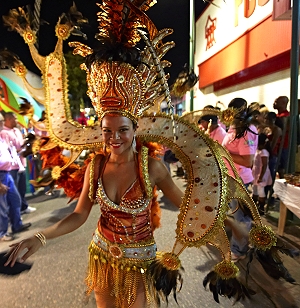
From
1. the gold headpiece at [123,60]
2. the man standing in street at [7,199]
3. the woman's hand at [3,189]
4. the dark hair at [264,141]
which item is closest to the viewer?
the gold headpiece at [123,60]

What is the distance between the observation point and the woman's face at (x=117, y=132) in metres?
1.37

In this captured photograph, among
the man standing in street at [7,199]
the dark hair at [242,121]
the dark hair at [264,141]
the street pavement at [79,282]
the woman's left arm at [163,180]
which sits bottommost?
the street pavement at [79,282]

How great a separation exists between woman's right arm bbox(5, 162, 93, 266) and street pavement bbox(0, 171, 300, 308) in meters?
0.80

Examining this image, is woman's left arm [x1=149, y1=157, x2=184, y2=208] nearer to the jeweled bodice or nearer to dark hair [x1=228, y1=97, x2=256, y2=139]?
the jeweled bodice

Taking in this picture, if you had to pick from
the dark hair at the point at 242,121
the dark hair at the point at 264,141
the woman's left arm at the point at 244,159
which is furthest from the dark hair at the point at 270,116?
the dark hair at the point at 242,121

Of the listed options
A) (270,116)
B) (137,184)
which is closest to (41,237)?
(137,184)

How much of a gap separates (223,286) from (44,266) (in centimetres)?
257

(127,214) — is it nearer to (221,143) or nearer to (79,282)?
(79,282)

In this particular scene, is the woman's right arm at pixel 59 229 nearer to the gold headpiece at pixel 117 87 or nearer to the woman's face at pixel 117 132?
the woman's face at pixel 117 132

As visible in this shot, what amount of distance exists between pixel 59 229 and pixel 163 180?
2.06 ft

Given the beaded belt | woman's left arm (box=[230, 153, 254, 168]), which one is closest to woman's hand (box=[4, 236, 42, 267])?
the beaded belt

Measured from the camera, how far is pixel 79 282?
113 inches

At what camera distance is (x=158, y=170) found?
151 cm

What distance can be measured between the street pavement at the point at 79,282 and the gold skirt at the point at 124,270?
583 millimetres
